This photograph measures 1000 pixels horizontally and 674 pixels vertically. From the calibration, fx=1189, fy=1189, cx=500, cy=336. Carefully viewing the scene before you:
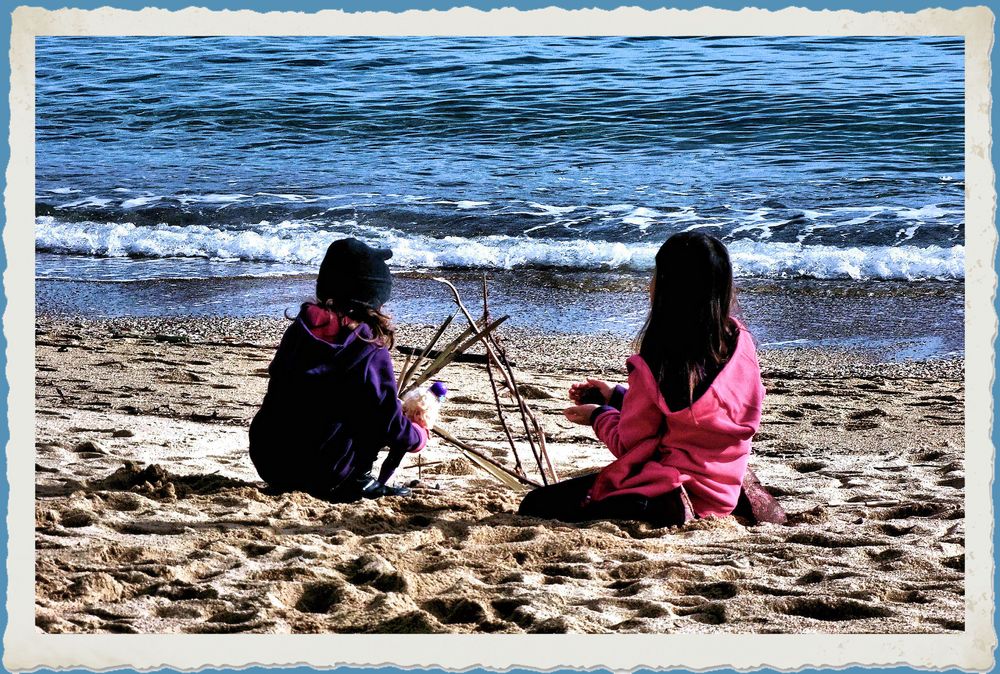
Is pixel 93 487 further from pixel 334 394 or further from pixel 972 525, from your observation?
→ pixel 972 525

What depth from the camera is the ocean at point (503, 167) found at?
765 cm

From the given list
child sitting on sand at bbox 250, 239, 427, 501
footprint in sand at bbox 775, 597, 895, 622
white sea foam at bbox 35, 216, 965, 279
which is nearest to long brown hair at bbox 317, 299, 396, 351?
child sitting on sand at bbox 250, 239, 427, 501

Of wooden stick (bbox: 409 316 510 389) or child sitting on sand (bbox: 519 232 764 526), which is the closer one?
child sitting on sand (bbox: 519 232 764 526)

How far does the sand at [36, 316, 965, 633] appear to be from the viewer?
3215 millimetres

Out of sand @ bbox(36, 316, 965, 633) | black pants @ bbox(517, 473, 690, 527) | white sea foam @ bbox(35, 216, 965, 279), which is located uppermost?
white sea foam @ bbox(35, 216, 965, 279)

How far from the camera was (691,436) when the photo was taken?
366 cm

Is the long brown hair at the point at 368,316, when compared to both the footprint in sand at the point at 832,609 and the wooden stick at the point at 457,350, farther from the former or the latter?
the footprint in sand at the point at 832,609

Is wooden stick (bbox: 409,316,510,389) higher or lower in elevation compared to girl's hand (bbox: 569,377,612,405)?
higher

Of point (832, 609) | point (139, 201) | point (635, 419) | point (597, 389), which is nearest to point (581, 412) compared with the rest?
point (597, 389)

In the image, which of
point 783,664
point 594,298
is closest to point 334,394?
point 783,664

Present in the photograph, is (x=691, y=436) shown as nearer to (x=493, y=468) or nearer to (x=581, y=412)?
(x=581, y=412)

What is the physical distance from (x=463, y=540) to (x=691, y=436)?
2.55 ft

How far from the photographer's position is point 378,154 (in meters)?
9.57

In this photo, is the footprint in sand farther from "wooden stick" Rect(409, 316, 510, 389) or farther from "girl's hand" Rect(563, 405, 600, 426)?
"wooden stick" Rect(409, 316, 510, 389)
